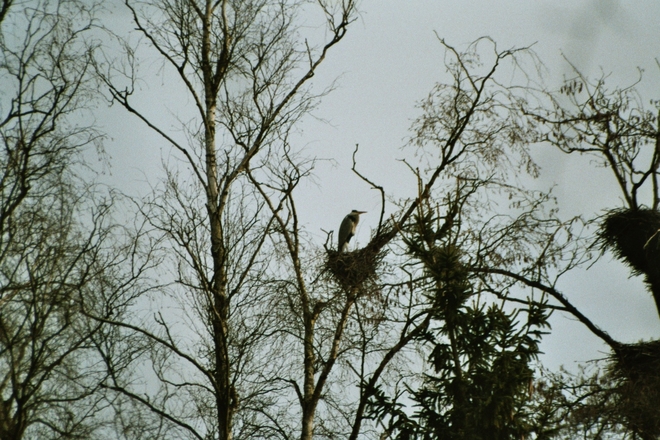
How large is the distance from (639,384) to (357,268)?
151 inches

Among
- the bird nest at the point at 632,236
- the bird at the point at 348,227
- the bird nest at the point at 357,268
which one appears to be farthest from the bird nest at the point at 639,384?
the bird at the point at 348,227

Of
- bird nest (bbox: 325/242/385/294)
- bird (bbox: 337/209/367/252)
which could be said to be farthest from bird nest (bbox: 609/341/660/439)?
bird (bbox: 337/209/367/252)

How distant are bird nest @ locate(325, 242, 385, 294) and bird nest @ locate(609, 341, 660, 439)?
3.41 metres

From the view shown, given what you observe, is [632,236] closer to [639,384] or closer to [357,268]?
[639,384]

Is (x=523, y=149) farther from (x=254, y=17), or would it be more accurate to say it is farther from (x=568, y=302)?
(x=254, y=17)

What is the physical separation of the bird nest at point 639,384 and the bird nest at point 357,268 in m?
3.41

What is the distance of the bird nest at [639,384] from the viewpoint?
8883mm

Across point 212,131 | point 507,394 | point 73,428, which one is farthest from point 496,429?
point 212,131

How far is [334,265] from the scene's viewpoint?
32.2 ft

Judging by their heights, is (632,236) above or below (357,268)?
above

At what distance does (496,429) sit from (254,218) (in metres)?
3.45

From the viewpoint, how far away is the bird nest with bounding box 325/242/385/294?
9320 mm

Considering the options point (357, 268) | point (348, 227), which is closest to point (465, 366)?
point (357, 268)

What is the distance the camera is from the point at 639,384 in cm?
933
